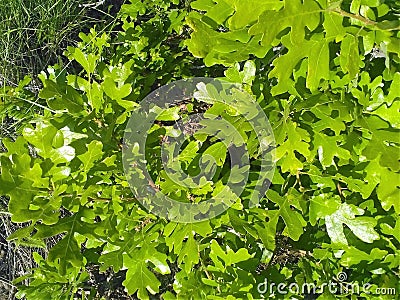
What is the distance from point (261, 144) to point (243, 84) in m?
0.25

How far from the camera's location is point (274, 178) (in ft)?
6.05

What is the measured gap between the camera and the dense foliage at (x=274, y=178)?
143 cm

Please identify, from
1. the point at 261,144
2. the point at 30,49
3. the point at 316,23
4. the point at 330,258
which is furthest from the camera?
the point at 30,49

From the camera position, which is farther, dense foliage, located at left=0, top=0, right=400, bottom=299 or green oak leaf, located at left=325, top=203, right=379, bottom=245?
green oak leaf, located at left=325, top=203, right=379, bottom=245

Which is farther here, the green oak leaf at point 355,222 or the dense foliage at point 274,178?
the green oak leaf at point 355,222

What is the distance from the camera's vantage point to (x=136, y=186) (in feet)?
5.99

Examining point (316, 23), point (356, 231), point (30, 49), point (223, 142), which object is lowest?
point (30, 49)

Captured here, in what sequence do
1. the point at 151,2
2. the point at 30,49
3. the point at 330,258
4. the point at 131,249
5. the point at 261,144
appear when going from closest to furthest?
the point at 261,144, the point at 131,249, the point at 330,258, the point at 151,2, the point at 30,49

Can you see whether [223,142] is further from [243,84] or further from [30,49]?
[30,49]

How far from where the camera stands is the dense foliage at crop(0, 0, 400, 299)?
4.71 ft

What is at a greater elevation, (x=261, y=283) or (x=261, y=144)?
(x=261, y=144)

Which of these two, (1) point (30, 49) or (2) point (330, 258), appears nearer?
(2) point (330, 258)

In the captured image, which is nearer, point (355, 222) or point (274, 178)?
point (355, 222)

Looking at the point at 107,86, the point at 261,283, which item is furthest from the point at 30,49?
the point at 261,283
